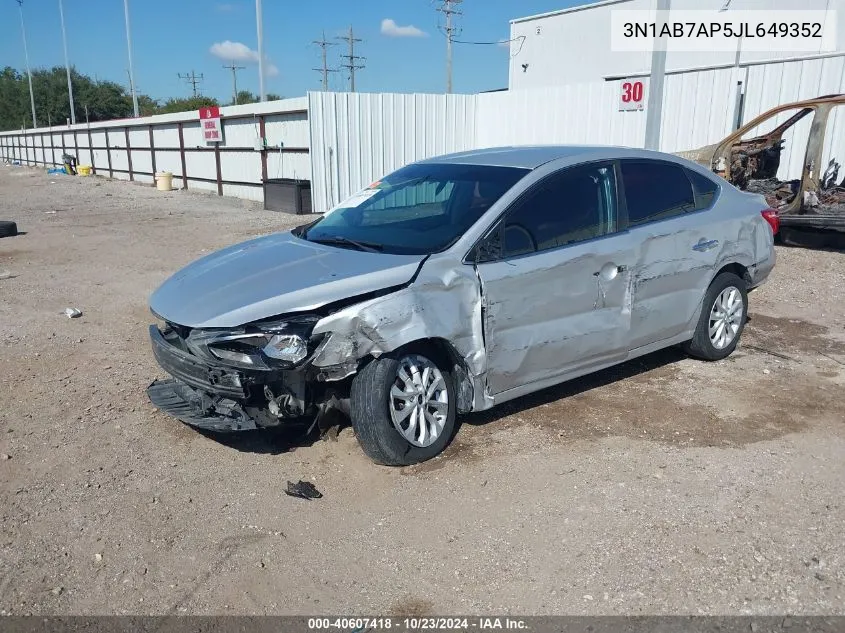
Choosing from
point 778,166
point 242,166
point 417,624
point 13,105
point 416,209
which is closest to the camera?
point 417,624

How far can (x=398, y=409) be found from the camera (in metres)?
3.95

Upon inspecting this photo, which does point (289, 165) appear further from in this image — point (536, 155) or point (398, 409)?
point (398, 409)

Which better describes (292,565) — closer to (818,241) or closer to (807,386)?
(807,386)

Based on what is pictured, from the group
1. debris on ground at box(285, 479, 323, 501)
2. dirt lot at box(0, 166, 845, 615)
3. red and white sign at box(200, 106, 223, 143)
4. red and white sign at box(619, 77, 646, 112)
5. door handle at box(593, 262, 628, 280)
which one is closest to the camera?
dirt lot at box(0, 166, 845, 615)

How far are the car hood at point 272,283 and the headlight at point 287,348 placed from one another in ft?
0.44

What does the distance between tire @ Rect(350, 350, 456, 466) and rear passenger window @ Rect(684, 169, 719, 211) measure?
2614 mm

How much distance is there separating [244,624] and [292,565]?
42 centimetres

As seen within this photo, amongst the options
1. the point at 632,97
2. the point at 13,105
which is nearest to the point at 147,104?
the point at 13,105

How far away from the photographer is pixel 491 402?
424cm

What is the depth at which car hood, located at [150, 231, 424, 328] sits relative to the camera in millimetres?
3707

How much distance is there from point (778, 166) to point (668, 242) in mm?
8423

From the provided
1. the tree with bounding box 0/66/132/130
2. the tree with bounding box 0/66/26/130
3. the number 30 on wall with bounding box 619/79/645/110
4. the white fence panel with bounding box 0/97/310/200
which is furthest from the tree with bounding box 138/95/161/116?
the number 30 on wall with bounding box 619/79/645/110

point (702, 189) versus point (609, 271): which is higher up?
point (702, 189)

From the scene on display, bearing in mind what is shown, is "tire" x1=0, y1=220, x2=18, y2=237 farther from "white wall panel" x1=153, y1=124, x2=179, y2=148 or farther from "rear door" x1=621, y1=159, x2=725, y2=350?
"white wall panel" x1=153, y1=124, x2=179, y2=148
